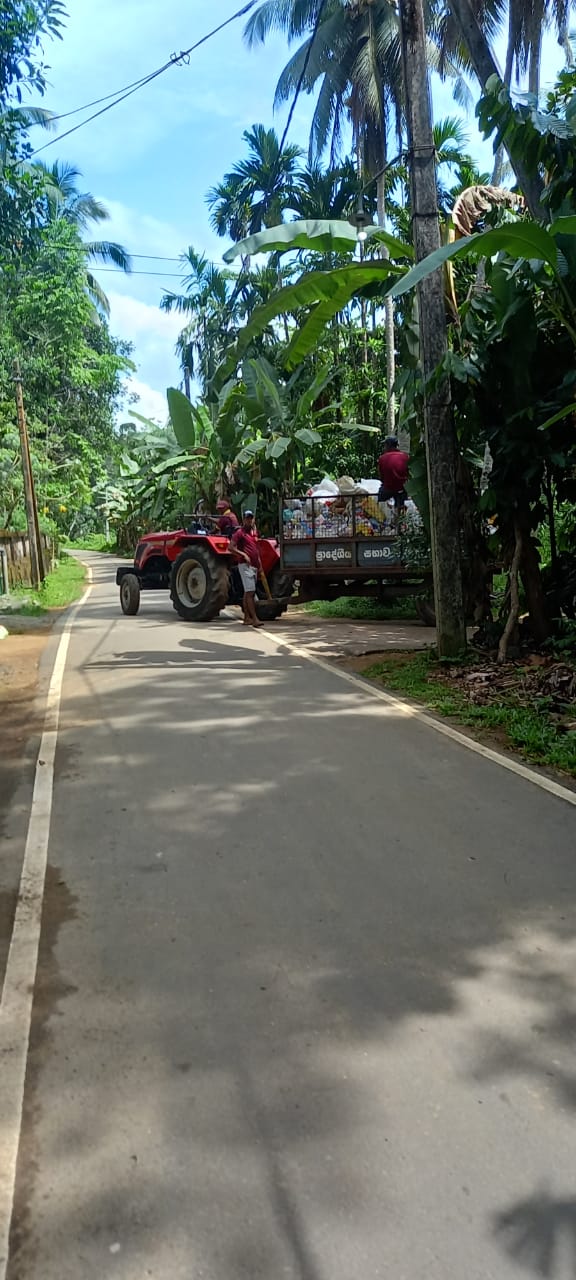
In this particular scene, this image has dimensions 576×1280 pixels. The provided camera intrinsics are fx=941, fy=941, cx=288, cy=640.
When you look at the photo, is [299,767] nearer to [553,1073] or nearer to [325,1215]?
[553,1073]

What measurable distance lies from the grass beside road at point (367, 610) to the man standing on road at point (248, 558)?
6.67 feet

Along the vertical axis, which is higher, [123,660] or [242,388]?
[242,388]

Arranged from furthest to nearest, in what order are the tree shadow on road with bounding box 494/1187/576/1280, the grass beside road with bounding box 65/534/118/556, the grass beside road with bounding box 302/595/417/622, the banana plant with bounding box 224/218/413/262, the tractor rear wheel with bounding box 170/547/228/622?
the grass beside road with bounding box 65/534/118/556
the grass beside road with bounding box 302/595/417/622
the tractor rear wheel with bounding box 170/547/228/622
the banana plant with bounding box 224/218/413/262
the tree shadow on road with bounding box 494/1187/576/1280

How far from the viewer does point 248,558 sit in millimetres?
14383

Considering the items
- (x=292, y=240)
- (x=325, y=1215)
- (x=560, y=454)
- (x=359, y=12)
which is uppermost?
(x=359, y=12)

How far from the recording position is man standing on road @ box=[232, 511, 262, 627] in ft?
47.1

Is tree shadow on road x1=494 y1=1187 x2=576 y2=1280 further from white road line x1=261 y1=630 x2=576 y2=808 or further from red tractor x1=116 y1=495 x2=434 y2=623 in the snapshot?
red tractor x1=116 y1=495 x2=434 y2=623

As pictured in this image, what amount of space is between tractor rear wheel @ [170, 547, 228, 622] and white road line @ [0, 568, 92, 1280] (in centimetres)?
900

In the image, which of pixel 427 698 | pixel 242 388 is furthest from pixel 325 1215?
pixel 242 388

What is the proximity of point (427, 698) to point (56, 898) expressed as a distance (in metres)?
5.04

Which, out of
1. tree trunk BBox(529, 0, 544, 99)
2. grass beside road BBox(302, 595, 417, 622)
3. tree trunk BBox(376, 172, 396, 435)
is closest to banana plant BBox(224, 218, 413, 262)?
grass beside road BBox(302, 595, 417, 622)

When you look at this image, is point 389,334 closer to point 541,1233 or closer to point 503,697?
point 503,697

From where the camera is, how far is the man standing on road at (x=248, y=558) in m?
14.4

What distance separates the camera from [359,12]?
28.0m
